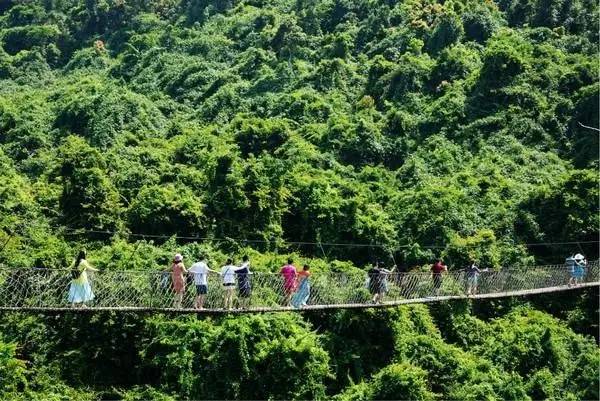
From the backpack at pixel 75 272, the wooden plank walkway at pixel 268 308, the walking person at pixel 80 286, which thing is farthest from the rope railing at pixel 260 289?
the backpack at pixel 75 272

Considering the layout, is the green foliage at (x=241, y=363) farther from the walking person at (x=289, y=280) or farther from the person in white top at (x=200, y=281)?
the person in white top at (x=200, y=281)

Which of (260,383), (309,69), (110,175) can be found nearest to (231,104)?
(309,69)

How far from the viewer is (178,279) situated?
10.5 meters

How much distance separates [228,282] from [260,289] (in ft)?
4.08

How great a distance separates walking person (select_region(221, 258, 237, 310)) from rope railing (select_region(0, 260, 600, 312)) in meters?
0.16

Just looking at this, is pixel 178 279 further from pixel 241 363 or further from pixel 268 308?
pixel 241 363

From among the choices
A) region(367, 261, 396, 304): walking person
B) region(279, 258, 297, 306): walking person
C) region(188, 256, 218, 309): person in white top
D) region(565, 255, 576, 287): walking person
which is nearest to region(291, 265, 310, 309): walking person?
region(279, 258, 297, 306): walking person

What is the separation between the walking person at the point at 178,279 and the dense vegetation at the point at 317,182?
2.06 meters

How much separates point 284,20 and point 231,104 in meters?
5.78

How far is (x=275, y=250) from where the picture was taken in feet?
55.2

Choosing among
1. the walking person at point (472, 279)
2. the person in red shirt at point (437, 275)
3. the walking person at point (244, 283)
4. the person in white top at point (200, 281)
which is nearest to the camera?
the person in white top at point (200, 281)

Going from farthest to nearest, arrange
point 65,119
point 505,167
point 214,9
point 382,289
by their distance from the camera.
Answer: point 214,9 < point 65,119 < point 505,167 < point 382,289

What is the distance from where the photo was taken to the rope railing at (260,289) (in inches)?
428

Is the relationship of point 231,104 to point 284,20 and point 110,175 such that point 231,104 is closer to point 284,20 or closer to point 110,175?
point 284,20
